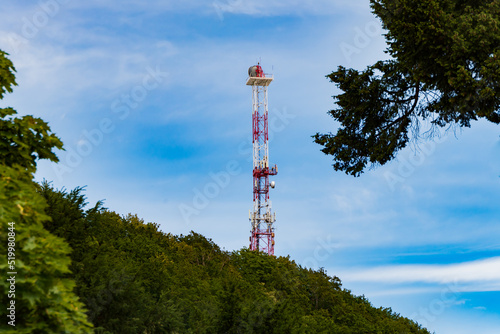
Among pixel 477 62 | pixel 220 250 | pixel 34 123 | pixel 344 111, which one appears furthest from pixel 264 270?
pixel 34 123

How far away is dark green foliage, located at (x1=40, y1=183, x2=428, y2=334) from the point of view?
22062mm

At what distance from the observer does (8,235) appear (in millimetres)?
8750

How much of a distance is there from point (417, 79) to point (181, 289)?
72.1 ft

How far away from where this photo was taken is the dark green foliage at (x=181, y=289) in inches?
869

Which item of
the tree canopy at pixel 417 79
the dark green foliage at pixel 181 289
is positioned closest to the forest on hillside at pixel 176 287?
the dark green foliage at pixel 181 289

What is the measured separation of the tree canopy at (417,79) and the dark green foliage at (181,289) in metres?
10.2

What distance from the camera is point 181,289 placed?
118 ft

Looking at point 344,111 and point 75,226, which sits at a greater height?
point 344,111

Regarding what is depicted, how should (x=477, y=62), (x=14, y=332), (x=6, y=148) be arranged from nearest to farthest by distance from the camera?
(x=14, y=332)
(x=6, y=148)
(x=477, y=62)

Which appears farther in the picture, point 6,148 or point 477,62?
point 477,62

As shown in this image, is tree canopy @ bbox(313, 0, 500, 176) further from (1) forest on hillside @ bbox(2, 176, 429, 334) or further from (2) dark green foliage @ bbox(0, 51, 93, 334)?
(2) dark green foliage @ bbox(0, 51, 93, 334)

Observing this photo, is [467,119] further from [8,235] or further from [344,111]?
[8,235]

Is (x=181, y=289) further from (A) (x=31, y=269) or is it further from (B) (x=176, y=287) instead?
(A) (x=31, y=269)

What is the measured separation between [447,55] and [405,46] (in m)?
1.85
